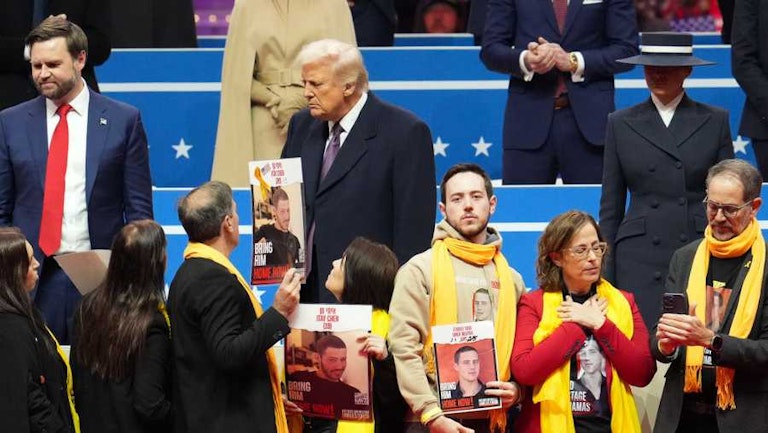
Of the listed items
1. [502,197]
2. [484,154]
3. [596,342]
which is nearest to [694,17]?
[484,154]

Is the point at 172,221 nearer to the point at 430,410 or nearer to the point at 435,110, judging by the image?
the point at 435,110

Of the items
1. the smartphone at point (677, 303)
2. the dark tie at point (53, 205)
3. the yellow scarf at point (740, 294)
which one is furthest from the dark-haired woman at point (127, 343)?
the yellow scarf at point (740, 294)

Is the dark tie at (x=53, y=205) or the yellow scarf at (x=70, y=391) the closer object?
the yellow scarf at (x=70, y=391)

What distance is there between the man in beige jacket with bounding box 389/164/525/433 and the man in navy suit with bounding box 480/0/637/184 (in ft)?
6.97

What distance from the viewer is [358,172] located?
6.99 meters

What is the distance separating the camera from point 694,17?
12789 millimetres

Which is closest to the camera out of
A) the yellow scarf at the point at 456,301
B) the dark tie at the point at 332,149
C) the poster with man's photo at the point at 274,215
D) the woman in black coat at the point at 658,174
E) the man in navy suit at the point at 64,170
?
the poster with man's photo at the point at 274,215

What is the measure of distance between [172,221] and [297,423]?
2.55 meters

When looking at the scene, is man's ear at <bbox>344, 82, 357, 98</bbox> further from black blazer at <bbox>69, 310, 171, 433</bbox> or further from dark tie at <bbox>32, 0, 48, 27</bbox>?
dark tie at <bbox>32, 0, 48, 27</bbox>

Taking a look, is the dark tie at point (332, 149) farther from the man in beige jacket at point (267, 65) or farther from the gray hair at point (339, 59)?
the man in beige jacket at point (267, 65)

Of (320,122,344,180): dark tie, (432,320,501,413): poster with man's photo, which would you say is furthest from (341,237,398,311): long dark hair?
(320,122,344,180): dark tie

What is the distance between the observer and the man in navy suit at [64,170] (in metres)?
7.18

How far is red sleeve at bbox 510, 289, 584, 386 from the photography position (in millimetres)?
6488

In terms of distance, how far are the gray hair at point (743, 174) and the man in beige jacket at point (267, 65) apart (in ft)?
8.30
